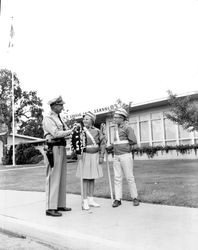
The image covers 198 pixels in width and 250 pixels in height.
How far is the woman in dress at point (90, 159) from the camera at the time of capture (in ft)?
19.9

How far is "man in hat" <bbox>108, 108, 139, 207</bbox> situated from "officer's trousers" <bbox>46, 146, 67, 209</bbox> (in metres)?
0.95

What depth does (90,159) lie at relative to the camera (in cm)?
615

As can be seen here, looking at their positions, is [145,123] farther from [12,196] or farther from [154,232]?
[154,232]

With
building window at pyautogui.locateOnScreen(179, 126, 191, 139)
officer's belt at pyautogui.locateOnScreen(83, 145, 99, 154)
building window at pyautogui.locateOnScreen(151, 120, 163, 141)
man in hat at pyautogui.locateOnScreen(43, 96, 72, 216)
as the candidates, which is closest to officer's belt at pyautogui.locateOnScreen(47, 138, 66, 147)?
man in hat at pyautogui.locateOnScreen(43, 96, 72, 216)

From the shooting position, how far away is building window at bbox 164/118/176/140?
21408 mm

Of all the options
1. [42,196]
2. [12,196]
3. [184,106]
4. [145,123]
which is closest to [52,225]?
[42,196]

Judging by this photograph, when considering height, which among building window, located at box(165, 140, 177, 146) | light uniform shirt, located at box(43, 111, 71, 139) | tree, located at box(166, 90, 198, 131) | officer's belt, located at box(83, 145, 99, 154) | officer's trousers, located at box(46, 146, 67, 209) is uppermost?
tree, located at box(166, 90, 198, 131)

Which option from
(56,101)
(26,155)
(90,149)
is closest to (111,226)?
(90,149)

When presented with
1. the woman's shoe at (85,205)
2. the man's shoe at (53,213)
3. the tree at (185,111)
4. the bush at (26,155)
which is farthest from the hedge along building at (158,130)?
the man's shoe at (53,213)

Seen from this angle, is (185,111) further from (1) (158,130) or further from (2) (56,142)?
(1) (158,130)

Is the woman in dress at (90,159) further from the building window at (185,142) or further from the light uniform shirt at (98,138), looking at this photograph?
the building window at (185,142)

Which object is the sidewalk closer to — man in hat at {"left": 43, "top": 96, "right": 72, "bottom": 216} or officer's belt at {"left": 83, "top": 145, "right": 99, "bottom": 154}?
man in hat at {"left": 43, "top": 96, "right": 72, "bottom": 216}

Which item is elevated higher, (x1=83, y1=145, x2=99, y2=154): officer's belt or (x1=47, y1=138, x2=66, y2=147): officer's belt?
(x1=47, y1=138, x2=66, y2=147): officer's belt

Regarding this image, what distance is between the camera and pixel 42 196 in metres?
8.14
